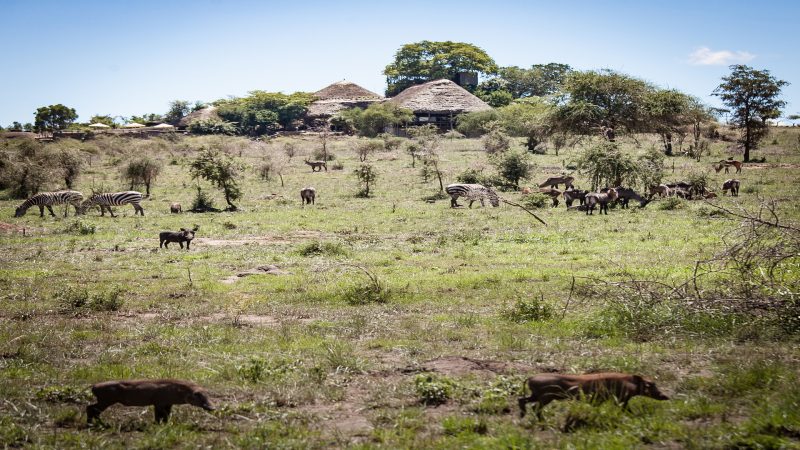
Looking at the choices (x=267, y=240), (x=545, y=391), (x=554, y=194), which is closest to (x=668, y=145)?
(x=554, y=194)

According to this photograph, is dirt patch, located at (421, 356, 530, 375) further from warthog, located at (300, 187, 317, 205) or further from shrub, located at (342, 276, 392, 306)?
warthog, located at (300, 187, 317, 205)

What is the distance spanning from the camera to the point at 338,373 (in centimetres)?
845

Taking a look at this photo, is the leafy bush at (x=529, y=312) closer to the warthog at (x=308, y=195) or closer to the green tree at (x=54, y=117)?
the warthog at (x=308, y=195)

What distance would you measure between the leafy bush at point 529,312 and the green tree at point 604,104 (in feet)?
123

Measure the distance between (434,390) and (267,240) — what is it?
1577 centimetres

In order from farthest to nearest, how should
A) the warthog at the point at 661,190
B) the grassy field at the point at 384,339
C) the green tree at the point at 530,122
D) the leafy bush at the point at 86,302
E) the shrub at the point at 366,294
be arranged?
the green tree at the point at 530,122 < the warthog at the point at 661,190 < the shrub at the point at 366,294 < the leafy bush at the point at 86,302 < the grassy field at the point at 384,339

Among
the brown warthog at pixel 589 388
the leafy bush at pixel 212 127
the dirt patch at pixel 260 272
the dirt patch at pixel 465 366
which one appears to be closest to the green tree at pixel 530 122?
the dirt patch at pixel 260 272

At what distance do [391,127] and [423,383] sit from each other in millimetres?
73083

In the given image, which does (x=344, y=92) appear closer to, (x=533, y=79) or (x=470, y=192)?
(x=533, y=79)

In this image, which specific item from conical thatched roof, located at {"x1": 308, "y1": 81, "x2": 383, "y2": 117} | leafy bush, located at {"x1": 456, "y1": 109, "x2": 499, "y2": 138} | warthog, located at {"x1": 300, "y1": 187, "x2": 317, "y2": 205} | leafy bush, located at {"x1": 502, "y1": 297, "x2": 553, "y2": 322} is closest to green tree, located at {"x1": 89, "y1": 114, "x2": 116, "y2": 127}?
conical thatched roof, located at {"x1": 308, "y1": 81, "x2": 383, "y2": 117}

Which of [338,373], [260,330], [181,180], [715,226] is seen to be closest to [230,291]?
[260,330]

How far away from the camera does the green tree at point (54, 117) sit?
301ft

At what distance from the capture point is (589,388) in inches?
263

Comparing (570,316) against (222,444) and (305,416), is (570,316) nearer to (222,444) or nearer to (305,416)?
(305,416)
